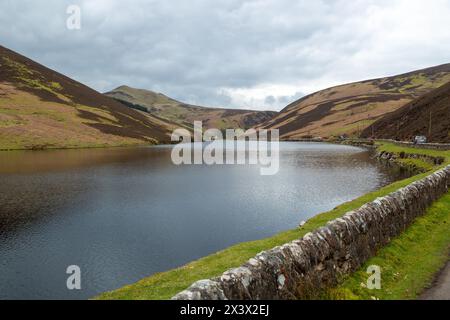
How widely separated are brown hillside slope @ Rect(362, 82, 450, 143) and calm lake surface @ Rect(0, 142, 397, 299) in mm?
55783

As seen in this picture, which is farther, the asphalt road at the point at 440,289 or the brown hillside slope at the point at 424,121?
the brown hillside slope at the point at 424,121

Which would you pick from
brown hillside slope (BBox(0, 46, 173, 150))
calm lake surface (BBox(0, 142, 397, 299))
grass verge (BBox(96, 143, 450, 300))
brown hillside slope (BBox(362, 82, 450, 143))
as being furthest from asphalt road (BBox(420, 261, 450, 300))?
brown hillside slope (BBox(0, 46, 173, 150))

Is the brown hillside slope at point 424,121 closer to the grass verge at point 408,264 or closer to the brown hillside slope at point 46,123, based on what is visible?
the grass verge at point 408,264

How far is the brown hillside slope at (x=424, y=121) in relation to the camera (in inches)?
4547

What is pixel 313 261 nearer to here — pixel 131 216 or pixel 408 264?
pixel 408 264

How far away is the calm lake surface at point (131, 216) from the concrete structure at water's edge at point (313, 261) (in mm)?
15512

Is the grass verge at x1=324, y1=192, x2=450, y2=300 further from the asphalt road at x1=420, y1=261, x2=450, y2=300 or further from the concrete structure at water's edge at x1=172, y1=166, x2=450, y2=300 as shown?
the concrete structure at water's edge at x1=172, y1=166, x2=450, y2=300

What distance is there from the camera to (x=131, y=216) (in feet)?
133

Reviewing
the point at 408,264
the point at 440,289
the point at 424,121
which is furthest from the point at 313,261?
the point at 424,121

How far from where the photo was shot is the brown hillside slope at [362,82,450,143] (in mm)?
115500

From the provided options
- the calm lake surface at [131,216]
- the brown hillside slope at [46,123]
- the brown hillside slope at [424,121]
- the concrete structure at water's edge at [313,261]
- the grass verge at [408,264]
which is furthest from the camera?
the brown hillside slope at [46,123]

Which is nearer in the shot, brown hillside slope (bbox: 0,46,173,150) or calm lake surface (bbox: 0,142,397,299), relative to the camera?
calm lake surface (bbox: 0,142,397,299)

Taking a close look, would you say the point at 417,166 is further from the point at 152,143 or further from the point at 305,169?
the point at 152,143

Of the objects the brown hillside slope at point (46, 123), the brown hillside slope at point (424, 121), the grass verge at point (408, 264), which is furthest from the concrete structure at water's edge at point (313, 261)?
the brown hillside slope at point (46, 123)
